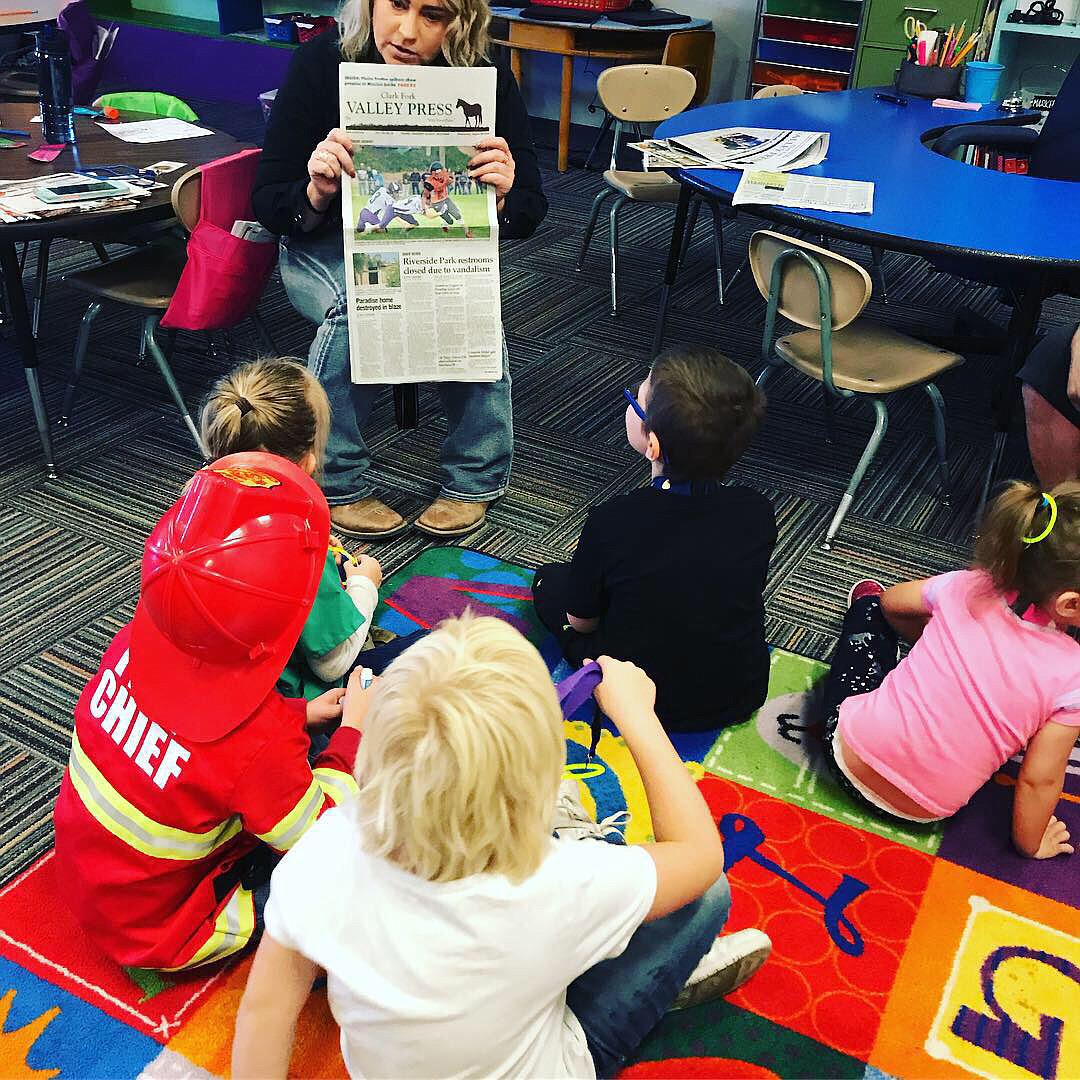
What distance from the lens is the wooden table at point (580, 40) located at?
509 centimetres

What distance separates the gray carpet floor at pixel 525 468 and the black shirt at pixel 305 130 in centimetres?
69

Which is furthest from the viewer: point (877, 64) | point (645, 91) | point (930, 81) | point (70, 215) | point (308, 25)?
point (308, 25)

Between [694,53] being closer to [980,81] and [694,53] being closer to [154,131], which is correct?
[980,81]

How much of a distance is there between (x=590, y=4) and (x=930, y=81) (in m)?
2.40

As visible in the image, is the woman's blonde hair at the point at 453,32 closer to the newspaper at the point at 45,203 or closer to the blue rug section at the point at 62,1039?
the newspaper at the point at 45,203

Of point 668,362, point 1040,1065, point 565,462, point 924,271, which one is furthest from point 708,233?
point 1040,1065

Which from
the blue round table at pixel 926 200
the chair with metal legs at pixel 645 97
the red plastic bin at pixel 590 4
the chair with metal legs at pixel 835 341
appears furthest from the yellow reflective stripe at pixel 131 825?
the red plastic bin at pixel 590 4

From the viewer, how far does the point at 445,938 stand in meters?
0.91

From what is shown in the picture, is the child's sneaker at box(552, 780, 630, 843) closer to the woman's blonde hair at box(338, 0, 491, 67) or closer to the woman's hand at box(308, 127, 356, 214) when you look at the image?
the woman's hand at box(308, 127, 356, 214)

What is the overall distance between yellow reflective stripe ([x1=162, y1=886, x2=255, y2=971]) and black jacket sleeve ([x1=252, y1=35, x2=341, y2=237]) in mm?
1488

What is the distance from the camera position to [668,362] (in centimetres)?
171

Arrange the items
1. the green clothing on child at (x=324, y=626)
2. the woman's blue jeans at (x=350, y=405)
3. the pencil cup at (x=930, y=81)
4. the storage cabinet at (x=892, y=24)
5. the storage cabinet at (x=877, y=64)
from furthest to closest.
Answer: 1. the storage cabinet at (x=877, y=64)
2. the storage cabinet at (x=892, y=24)
3. the pencil cup at (x=930, y=81)
4. the woman's blue jeans at (x=350, y=405)
5. the green clothing on child at (x=324, y=626)

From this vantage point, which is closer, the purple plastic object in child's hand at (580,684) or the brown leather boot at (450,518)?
the purple plastic object in child's hand at (580,684)

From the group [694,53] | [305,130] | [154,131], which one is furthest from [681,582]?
[694,53]
